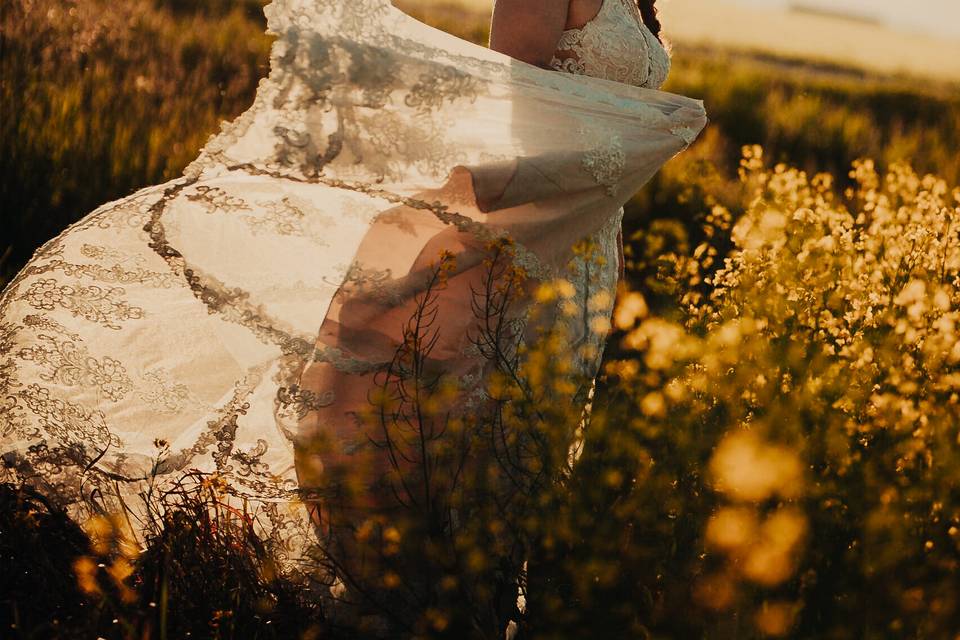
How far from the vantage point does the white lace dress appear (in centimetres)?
242

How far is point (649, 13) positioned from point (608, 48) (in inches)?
20.0

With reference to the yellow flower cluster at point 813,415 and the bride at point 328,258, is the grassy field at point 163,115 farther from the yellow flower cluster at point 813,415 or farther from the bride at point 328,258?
the yellow flower cluster at point 813,415

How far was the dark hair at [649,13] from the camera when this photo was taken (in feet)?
9.29

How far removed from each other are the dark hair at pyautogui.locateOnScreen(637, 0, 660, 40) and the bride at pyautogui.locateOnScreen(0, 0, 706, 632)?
0.27m

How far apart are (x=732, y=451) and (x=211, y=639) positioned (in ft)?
3.73

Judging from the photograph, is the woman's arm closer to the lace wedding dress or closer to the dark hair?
the lace wedding dress

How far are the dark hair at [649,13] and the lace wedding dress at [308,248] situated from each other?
25 cm

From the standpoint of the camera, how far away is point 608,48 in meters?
2.44

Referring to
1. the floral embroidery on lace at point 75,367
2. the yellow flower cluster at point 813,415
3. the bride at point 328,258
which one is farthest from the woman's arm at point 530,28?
the floral embroidery on lace at point 75,367

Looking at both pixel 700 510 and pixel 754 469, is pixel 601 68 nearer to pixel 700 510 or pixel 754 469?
pixel 700 510

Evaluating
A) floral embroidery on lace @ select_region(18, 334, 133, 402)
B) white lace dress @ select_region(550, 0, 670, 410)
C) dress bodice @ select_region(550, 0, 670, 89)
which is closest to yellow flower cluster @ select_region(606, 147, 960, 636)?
white lace dress @ select_region(550, 0, 670, 410)

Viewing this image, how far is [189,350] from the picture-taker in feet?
8.54

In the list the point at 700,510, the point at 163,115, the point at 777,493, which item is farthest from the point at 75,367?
the point at 163,115

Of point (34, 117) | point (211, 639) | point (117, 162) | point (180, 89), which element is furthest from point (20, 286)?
point (180, 89)
